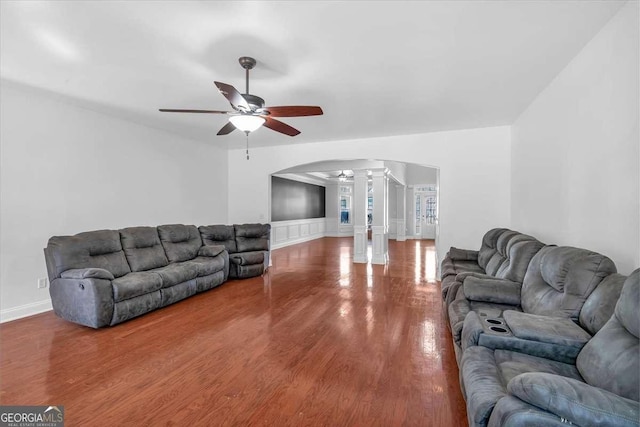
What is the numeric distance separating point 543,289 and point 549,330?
0.69 meters

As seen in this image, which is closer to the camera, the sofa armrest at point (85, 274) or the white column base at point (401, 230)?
the sofa armrest at point (85, 274)

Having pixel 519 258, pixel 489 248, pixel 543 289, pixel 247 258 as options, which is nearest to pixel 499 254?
pixel 489 248

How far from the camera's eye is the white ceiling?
7.01 ft

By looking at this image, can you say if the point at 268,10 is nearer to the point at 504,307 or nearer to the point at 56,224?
the point at 504,307

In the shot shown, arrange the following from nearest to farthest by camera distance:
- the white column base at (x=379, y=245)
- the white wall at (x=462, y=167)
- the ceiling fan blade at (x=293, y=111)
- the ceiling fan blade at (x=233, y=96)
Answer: the ceiling fan blade at (x=233, y=96) → the ceiling fan blade at (x=293, y=111) → the white wall at (x=462, y=167) → the white column base at (x=379, y=245)

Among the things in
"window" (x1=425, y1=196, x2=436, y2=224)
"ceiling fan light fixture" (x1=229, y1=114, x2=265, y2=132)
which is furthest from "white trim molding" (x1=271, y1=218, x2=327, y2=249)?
"ceiling fan light fixture" (x1=229, y1=114, x2=265, y2=132)

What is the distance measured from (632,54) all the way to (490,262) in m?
2.39

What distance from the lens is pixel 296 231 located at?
435 inches

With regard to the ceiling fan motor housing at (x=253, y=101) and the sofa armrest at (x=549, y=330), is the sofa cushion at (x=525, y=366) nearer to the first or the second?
the sofa armrest at (x=549, y=330)

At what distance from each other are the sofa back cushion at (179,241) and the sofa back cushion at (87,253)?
70cm

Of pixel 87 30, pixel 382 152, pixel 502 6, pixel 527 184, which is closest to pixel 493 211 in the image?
pixel 527 184

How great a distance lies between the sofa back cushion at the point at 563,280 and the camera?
1934 millimetres

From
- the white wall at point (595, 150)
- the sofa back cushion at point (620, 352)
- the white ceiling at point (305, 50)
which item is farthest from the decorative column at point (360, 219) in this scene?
the sofa back cushion at point (620, 352)

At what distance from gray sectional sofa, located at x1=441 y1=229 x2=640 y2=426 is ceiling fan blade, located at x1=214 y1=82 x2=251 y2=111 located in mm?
2442
